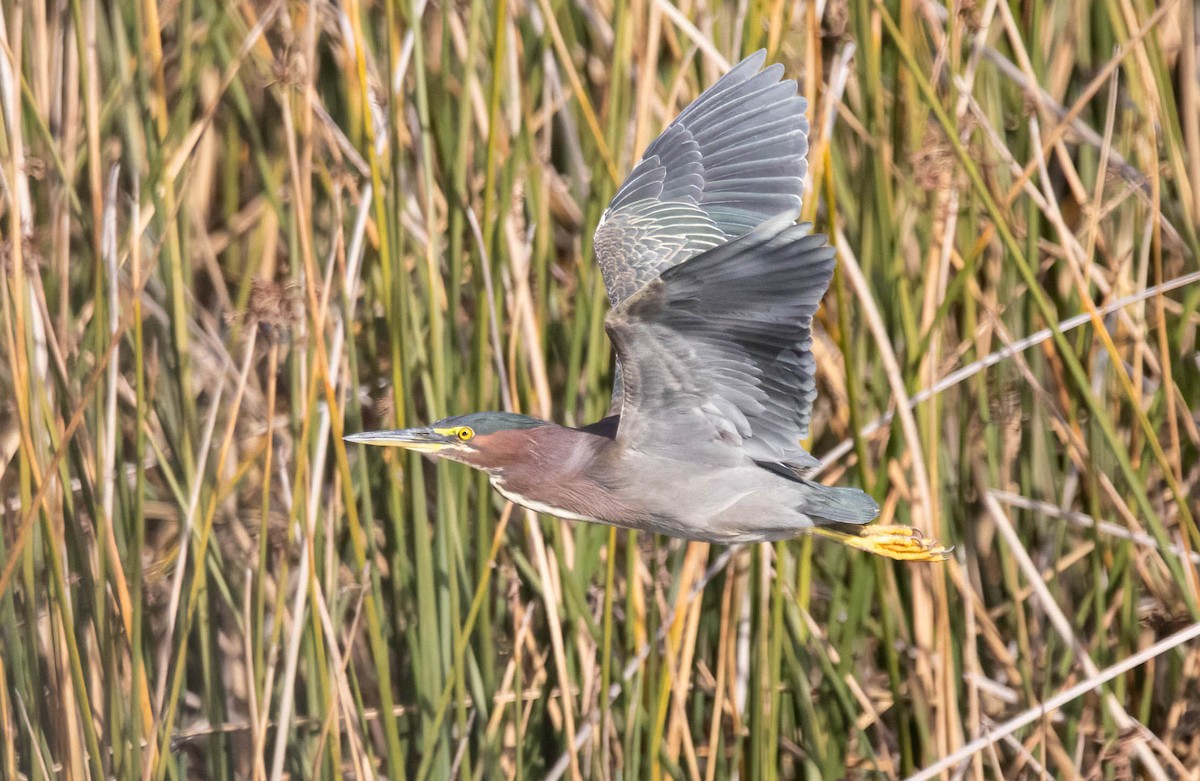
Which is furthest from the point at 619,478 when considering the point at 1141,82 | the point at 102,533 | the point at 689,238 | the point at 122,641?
the point at 1141,82

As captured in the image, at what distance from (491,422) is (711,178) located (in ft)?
1.88

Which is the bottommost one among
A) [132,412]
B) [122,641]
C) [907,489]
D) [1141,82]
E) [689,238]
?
[122,641]

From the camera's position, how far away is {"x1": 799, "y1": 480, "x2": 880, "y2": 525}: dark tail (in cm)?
171

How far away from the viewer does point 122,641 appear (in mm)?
2021

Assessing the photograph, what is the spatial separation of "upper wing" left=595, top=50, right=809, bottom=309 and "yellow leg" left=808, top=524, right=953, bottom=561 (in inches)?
17.6

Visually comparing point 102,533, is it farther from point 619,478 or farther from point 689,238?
point 689,238

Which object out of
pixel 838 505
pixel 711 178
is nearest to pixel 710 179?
pixel 711 178

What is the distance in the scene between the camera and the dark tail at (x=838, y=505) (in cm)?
171

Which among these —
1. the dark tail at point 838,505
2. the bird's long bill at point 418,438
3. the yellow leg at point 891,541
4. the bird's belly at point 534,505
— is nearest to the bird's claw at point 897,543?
the yellow leg at point 891,541

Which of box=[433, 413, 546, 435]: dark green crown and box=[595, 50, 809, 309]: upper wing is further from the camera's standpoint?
box=[595, 50, 809, 309]: upper wing

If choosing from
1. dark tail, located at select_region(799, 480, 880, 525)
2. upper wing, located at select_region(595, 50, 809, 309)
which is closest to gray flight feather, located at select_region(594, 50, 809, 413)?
upper wing, located at select_region(595, 50, 809, 309)

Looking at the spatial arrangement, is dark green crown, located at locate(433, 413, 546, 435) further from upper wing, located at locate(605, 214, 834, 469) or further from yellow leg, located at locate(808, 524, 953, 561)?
yellow leg, located at locate(808, 524, 953, 561)

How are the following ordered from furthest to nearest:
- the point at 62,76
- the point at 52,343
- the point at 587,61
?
the point at 587,61 < the point at 62,76 < the point at 52,343

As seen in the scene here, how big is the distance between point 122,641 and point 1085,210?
1.59 meters
